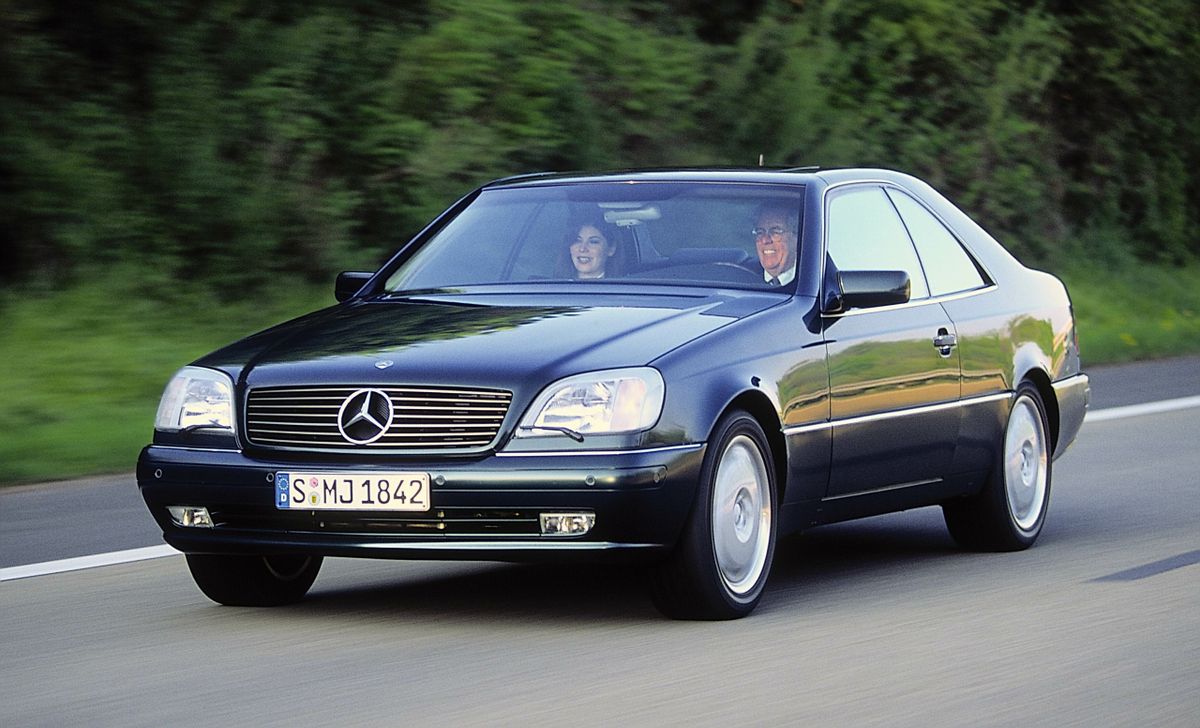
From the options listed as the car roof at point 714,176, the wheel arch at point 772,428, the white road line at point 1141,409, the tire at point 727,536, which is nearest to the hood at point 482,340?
the wheel arch at point 772,428

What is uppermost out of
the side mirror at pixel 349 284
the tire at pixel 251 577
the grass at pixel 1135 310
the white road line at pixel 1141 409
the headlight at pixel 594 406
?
the side mirror at pixel 349 284

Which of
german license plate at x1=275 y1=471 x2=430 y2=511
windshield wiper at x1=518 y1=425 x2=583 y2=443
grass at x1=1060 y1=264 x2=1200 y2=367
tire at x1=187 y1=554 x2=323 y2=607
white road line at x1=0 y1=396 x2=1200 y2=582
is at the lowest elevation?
grass at x1=1060 y1=264 x2=1200 y2=367

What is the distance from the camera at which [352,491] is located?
21.6ft

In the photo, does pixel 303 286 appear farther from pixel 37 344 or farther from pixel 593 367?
pixel 593 367

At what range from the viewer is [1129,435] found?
43.7ft

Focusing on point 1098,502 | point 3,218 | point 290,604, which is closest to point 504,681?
point 290,604

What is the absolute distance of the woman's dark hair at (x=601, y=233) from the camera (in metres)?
7.81

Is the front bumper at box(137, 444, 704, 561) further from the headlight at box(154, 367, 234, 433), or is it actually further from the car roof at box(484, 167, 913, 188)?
the car roof at box(484, 167, 913, 188)

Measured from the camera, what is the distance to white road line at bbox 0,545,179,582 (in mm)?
8109

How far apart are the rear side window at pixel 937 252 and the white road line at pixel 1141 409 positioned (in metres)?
5.48

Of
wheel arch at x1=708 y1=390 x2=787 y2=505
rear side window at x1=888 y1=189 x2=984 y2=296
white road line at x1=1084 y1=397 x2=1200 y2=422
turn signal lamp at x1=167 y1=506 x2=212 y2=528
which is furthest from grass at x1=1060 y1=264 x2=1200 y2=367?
turn signal lamp at x1=167 y1=506 x2=212 y2=528

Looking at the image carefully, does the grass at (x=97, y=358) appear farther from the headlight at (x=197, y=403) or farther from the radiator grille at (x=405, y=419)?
the radiator grille at (x=405, y=419)

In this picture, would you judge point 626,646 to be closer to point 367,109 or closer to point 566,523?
point 566,523

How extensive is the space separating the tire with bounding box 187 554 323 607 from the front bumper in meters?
0.48
